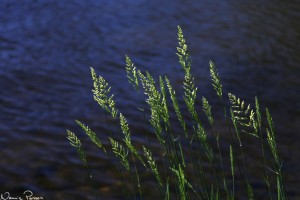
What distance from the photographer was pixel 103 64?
6.38m

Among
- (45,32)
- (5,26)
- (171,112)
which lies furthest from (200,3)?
(171,112)

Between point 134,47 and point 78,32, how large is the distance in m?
1.10

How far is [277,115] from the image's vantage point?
5.10m

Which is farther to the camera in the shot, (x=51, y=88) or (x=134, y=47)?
(x=134, y=47)

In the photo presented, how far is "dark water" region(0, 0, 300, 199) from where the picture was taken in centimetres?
432

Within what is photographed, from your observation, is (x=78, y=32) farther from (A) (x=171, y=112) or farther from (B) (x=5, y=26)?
(A) (x=171, y=112)

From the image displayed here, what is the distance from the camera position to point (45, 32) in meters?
7.41

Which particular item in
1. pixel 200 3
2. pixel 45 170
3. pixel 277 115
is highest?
pixel 200 3

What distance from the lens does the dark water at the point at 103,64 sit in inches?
170

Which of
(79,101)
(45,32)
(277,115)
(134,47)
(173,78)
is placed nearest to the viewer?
(277,115)

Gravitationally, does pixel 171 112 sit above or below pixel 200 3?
below

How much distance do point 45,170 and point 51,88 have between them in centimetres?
171

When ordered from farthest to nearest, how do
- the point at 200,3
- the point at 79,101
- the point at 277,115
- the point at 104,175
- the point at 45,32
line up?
the point at 200,3 → the point at 45,32 → the point at 79,101 → the point at 277,115 → the point at 104,175

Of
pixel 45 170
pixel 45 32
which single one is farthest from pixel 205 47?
pixel 45 170
